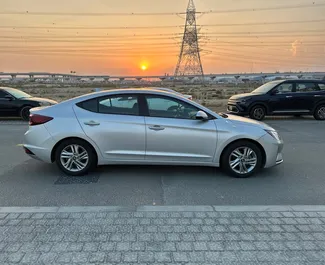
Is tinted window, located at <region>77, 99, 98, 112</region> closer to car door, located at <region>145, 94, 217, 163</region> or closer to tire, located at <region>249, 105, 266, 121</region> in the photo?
car door, located at <region>145, 94, 217, 163</region>

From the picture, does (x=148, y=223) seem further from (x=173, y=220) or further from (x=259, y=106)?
(x=259, y=106)

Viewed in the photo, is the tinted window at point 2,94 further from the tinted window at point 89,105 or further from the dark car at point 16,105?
the tinted window at point 89,105

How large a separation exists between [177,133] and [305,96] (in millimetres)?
9172

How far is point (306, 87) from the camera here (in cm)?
1182

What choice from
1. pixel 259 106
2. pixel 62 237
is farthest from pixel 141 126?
pixel 259 106

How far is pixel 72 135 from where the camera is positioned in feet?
15.4

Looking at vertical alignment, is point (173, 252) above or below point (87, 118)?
below

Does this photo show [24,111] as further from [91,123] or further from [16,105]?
[91,123]

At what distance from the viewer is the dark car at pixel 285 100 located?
37.6 ft

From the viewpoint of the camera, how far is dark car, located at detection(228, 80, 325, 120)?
11.5 metres

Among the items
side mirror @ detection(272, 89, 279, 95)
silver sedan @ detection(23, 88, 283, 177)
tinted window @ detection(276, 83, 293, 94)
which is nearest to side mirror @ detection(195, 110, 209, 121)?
silver sedan @ detection(23, 88, 283, 177)

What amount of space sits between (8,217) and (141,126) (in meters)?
2.31

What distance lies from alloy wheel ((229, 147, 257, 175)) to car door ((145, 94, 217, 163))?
37 cm

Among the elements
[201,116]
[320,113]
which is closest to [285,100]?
[320,113]
